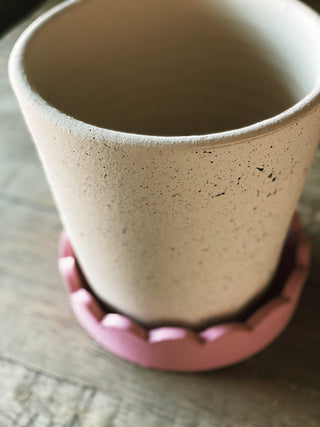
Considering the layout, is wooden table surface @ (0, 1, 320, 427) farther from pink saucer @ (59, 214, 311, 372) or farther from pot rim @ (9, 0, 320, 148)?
pot rim @ (9, 0, 320, 148)

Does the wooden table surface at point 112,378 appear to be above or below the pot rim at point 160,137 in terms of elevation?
below

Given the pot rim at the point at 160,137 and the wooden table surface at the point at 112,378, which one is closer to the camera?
the pot rim at the point at 160,137

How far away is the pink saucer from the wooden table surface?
2 centimetres

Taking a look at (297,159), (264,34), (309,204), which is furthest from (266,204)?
(309,204)

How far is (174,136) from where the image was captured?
0.41m

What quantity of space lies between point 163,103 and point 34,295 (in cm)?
27

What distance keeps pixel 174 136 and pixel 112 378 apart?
0.86 ft

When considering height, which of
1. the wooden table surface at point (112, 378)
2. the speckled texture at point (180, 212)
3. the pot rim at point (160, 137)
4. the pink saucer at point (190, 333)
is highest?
the pot rim at point (160, 137)

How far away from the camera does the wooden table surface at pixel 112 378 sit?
479 millimetres

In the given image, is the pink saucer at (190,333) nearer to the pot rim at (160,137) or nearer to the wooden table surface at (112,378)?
Result: the wooden table surface at (112,378)

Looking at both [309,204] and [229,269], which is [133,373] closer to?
[229,269]

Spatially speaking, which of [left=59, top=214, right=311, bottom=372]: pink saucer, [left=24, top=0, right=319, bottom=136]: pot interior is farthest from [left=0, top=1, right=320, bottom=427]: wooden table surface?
[left=24, top=0, right=319, bottom=136]: pot interior

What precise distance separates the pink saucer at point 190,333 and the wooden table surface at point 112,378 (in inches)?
0.6

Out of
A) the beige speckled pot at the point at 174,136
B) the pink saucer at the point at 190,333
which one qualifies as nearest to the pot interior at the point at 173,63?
the beige speckled pot at the point at 174,136
